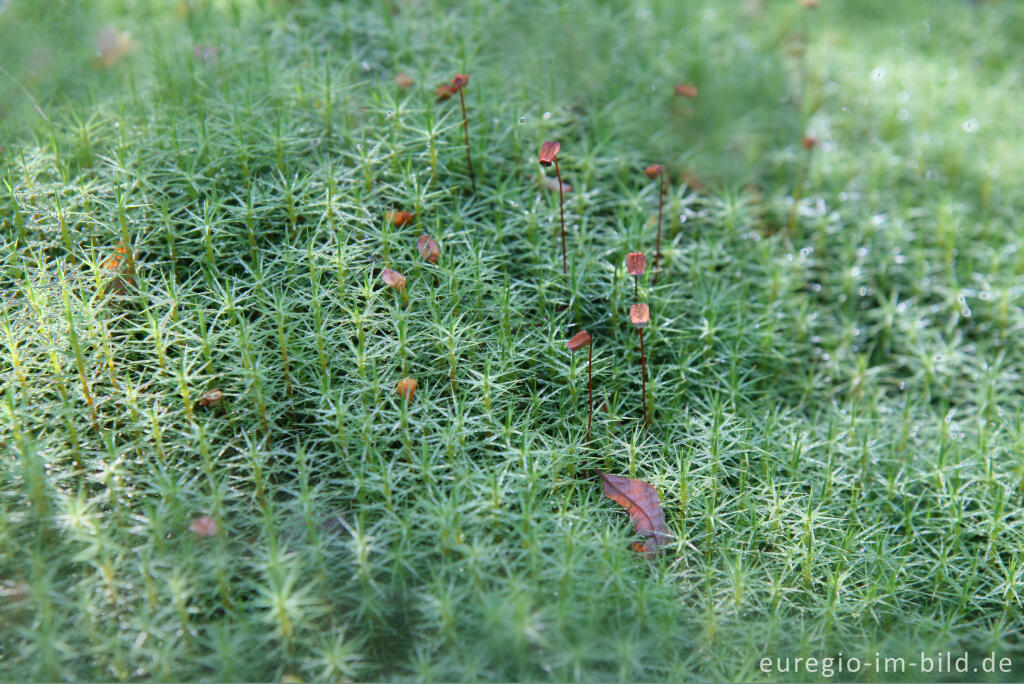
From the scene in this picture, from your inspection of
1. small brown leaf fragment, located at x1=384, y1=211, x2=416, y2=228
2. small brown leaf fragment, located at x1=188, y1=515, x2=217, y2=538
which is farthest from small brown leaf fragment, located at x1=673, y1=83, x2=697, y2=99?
small brown leaf fragment, located at x1=188, y1=515, x2=217, y2=538

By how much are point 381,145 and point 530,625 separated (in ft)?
6.20

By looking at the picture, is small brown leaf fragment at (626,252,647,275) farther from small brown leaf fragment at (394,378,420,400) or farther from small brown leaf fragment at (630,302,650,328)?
small brown leaf fragment at (394,378,420,400)

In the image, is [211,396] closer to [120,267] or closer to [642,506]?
[120,267]

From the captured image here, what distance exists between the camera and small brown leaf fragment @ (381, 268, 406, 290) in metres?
2.75

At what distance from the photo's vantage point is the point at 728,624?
7.58ft

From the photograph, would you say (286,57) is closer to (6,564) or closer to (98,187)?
(98,187)

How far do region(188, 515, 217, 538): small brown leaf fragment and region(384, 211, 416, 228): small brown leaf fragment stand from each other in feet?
4.01

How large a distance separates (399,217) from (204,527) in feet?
4.25

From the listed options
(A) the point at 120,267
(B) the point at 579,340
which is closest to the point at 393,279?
(B) the point at 579,340

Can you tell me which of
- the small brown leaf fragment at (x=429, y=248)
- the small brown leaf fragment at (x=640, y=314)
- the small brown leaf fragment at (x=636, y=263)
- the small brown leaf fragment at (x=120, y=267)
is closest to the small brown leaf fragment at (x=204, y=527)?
the small brown leaf fragment at (x=120, y=267)

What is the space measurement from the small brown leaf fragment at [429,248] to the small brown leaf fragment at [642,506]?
3.21 feet

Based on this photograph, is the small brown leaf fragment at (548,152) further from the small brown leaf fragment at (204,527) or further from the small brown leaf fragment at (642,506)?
the small brown leaf fragment at (204,527)

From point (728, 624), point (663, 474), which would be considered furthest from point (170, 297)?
point (728, 624)

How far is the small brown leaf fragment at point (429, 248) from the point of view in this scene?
288 centimetres
